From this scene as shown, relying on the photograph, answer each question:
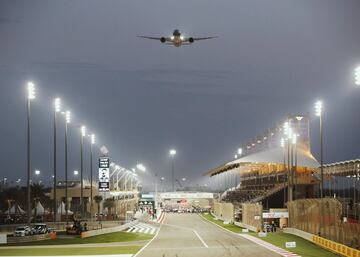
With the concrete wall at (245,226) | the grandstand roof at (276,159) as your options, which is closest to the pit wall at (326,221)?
the concrete wall at (245,226)

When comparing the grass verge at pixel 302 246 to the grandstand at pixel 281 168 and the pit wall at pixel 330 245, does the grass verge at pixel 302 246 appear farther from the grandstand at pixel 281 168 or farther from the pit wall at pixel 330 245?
the grandstand at pixel 281 168

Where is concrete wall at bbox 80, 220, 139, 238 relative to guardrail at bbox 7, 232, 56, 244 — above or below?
below

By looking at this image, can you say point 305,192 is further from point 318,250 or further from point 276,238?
point 318,250

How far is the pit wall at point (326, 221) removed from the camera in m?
36.5

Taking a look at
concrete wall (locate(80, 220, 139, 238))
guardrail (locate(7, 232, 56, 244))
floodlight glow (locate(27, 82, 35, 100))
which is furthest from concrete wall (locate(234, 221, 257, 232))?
floodlight glow (locate(27, 82, 35, 100))

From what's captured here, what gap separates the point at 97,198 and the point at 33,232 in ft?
156

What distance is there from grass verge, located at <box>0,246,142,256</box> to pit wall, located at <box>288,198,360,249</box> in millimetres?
13146

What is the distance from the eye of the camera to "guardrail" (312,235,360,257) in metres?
35.0

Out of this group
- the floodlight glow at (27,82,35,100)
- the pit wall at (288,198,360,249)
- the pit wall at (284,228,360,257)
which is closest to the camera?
the pit wall at (284,228,360,257)

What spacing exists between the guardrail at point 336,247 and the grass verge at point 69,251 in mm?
12833

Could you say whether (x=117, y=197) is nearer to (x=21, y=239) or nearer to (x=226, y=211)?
(x=226, y=211)

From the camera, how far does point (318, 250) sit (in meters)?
42.2

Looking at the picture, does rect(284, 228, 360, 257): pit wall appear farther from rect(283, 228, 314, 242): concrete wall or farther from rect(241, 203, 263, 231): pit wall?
rect(241, 203, 263, 231): pit wall

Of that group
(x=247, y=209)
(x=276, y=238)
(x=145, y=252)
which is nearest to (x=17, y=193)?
(x=247, y=209)
